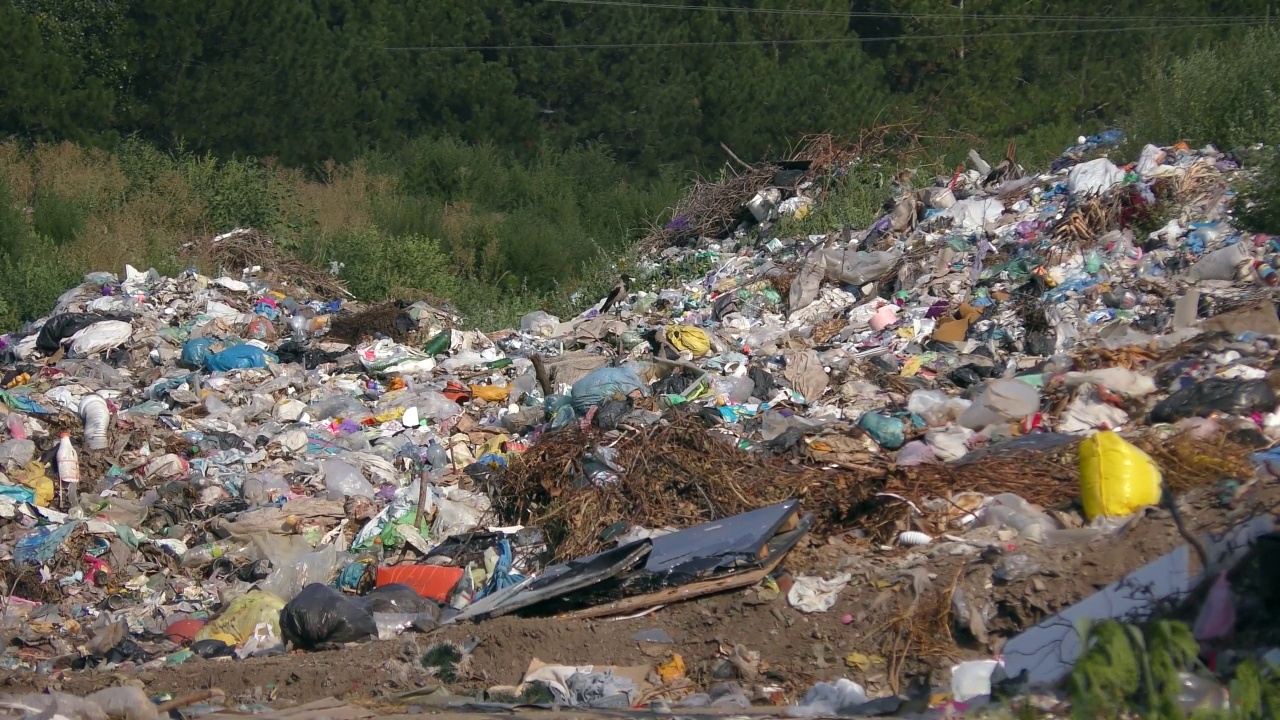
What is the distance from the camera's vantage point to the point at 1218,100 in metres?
9.73

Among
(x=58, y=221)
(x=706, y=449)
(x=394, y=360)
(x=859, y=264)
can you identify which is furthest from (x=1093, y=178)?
(x=58, y=221)

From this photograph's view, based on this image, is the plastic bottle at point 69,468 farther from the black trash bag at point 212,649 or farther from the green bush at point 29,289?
the green bush at point 29,289

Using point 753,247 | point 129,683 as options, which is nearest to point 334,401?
point 129,683

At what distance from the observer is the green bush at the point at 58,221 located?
13.1 m

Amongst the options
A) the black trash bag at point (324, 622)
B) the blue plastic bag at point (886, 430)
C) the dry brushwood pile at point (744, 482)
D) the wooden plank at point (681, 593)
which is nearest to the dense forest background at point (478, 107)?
the blue plastic bag at point (886, 430)

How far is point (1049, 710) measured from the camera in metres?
3.06

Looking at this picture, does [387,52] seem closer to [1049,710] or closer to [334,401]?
[334,401]

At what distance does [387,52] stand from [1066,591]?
695 inches

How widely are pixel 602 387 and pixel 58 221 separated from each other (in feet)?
28.9

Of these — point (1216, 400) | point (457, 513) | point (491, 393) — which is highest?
point (1216, 400)

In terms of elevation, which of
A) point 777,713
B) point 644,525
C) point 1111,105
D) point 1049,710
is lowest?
point 1111,105

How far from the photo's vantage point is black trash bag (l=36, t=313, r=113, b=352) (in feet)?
31.2

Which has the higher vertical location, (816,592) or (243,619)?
(816,592)

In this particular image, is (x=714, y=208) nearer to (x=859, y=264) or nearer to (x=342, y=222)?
(x=859, y=264)
